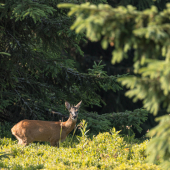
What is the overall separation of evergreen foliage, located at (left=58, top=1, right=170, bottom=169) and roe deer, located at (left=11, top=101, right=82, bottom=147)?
3.83m

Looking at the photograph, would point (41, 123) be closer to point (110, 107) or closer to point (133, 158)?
point (133, 158)

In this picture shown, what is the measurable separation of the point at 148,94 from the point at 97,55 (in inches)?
609

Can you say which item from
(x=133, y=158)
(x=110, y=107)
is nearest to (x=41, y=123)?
(x=133, y=158)

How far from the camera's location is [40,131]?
6.61 metres

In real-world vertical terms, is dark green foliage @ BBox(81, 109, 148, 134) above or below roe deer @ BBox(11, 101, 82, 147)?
below

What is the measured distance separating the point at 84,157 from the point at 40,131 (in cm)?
171

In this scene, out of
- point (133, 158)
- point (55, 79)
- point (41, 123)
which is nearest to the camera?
point (133, 158)

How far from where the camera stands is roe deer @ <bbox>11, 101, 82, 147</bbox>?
21.3 feet

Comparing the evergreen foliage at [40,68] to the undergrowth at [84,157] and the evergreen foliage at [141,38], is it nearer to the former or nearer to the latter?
the undergrowth at [84,157]

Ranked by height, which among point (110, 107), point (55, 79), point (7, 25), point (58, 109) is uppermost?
point (7, 25)

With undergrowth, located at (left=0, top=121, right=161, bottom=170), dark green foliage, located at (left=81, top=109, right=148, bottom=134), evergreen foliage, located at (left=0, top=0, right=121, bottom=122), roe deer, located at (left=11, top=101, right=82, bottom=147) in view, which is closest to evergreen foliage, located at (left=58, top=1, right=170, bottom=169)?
undergrowth, located at (left=0, top=121, right=161, bottom=170)

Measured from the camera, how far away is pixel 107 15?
2646 mm

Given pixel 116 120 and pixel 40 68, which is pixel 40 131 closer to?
pixel 40 68

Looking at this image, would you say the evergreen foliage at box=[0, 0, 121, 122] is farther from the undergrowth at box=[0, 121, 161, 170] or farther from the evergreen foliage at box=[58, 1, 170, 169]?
the evergreen foliage at box=[58, 1, 170, 169]
